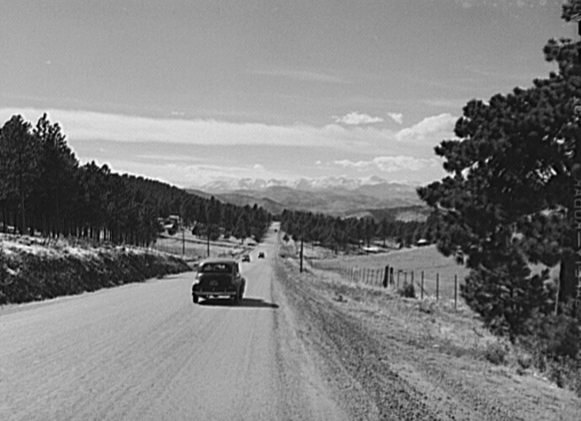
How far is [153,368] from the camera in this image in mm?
10703

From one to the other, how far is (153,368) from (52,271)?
63.8ft

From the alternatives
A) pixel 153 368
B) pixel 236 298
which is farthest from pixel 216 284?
pixel 153 368

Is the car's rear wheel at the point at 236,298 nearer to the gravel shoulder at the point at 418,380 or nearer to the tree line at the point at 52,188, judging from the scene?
the gravel shoulder at the point at 418,380

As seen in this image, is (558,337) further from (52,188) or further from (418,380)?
(52,188)

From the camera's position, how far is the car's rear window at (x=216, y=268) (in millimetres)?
25266

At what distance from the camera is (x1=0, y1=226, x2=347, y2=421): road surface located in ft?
26.2

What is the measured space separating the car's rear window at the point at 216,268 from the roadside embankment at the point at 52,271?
615 cm

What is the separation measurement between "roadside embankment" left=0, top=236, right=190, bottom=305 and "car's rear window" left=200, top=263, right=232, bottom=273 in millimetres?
6154

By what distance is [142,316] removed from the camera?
61.8ft

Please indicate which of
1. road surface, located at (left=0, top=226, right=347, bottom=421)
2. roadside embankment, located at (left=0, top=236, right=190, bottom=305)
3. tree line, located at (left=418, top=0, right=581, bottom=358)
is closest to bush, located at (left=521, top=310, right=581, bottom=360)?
tree line, located at (left=418, top=0, right=581, bottom=358)

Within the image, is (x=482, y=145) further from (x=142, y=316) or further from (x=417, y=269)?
(x=417, y=269)

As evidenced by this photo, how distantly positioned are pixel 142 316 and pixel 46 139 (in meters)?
57.8

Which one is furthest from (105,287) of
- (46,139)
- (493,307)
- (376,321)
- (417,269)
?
(417,269)

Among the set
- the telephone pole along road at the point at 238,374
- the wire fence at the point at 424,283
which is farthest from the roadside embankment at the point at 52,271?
the wire fence at the point at 424,283
